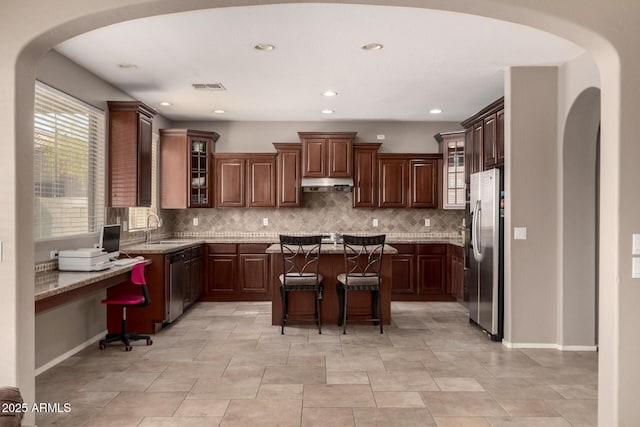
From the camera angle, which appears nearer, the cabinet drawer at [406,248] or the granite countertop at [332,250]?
the granite countertop at [332,250]

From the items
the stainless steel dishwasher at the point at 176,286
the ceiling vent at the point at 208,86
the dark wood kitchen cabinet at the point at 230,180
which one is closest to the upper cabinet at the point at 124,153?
the ceiling vent at the point at 208,86

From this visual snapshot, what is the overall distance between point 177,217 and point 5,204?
5499mm

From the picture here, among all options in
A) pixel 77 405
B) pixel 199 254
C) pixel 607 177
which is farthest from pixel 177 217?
pixel 607 177

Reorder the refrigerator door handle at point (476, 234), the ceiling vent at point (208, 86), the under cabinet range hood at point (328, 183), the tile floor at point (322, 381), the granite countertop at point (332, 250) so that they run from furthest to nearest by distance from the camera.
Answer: the under cabinet range hood at point (328, 183), the ceiling vent at point (208, 86), the granite countertop at point (332, 250), the refrigerator door handle at point (476, 234), the tile floor at point (322, 381)

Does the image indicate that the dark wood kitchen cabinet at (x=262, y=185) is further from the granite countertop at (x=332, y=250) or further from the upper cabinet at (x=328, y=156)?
the granite countertop at (x=332, y=250)

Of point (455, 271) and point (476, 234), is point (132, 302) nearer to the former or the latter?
point (476, 234)

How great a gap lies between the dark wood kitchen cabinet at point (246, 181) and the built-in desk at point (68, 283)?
3111 mm

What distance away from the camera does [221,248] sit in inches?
299

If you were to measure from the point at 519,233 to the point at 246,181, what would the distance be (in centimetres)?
434

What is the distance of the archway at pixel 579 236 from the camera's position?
4840mm

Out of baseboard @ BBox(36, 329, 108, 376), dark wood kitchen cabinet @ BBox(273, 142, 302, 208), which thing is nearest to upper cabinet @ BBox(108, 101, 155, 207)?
baseboard @ BBox(36, 329, 108, 376)

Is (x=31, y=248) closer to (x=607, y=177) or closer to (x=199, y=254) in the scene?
(x=607, y=177)

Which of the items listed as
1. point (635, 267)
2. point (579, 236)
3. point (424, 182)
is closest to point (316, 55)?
point (579, 236)

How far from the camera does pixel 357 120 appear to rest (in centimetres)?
815
